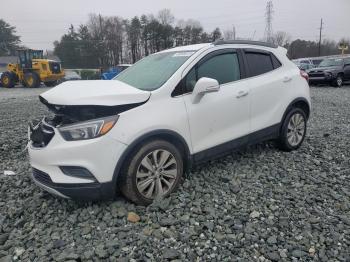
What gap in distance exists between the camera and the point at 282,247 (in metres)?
2.92

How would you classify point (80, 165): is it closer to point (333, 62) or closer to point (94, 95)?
point (94, 95)

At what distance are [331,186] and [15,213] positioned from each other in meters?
3.77

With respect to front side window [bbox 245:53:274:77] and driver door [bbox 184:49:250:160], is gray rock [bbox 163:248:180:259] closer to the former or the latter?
driver door [bbox 184:49:250:160]

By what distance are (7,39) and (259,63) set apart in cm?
8040

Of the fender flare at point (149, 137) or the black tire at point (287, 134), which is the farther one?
the black tire at point (287, 134)

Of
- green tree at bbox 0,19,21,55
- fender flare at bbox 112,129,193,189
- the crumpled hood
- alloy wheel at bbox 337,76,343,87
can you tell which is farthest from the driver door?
green tree at bbox 0,19,21,55

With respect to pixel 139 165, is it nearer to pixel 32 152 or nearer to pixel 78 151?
pixel 78 151

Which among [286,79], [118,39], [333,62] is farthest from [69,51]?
[286,79]

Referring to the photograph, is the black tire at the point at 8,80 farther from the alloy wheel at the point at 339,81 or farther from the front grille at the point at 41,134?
the front grille at the point at 41,134

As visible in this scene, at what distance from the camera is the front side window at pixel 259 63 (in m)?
4.72

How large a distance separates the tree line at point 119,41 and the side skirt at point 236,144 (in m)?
57.3

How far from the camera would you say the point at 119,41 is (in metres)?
68.1

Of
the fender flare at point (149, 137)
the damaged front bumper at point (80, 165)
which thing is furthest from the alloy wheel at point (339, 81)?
the damaged front bumper at point (80, 165)

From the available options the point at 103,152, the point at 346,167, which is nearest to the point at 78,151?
the point at 103,152
